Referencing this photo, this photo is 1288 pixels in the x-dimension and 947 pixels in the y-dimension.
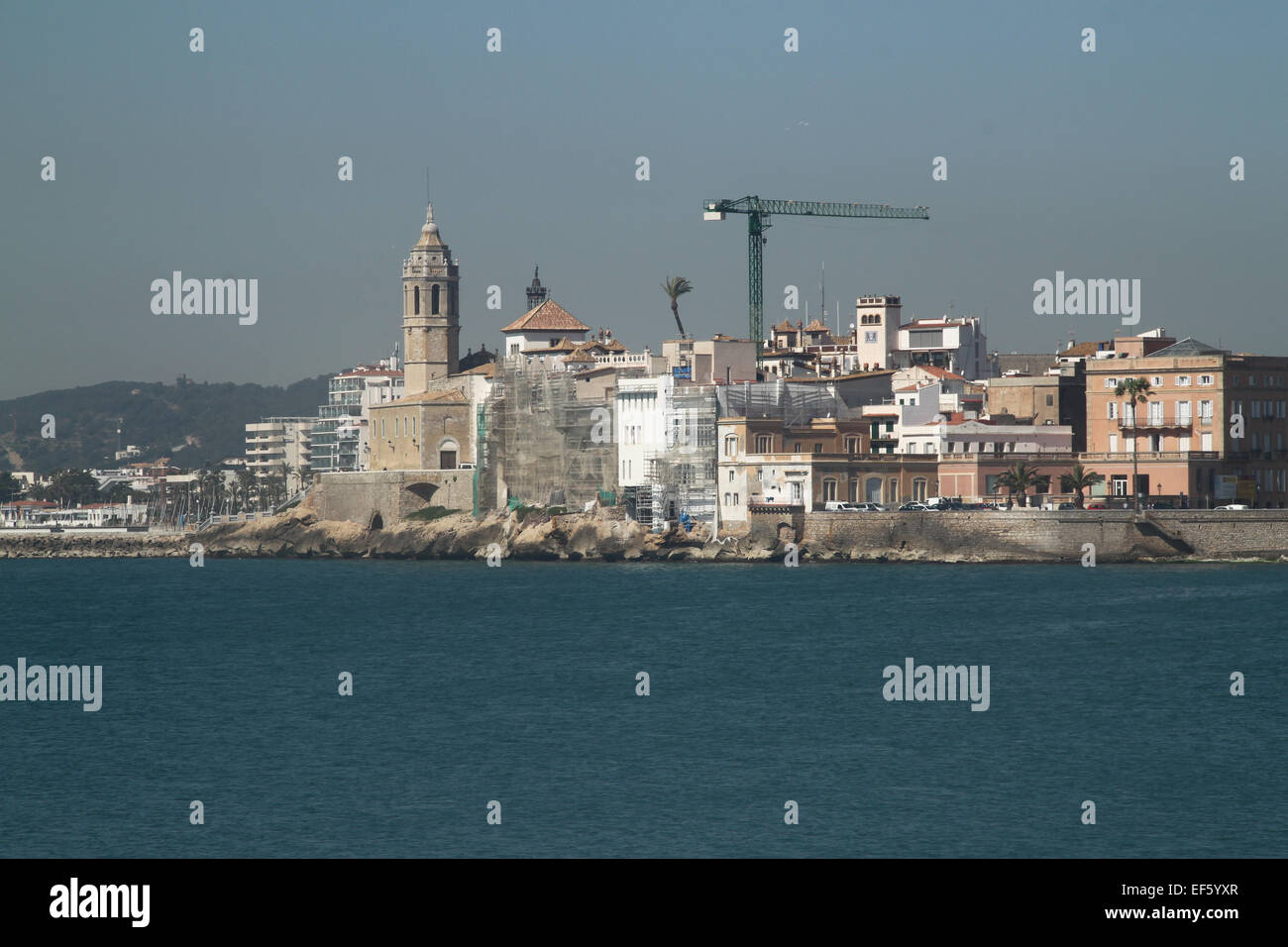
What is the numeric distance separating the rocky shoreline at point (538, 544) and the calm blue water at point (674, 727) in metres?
8.70

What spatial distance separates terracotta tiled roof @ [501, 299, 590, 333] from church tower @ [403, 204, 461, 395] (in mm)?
4147

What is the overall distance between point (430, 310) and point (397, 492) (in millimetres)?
13775

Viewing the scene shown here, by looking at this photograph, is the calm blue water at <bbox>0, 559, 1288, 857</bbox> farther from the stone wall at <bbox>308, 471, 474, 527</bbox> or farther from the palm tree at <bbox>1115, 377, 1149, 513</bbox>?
the stone wall at <bbox>308, 471, 474, 527</bbox>

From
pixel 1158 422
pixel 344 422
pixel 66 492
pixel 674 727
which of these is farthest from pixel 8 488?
pixel 674 727

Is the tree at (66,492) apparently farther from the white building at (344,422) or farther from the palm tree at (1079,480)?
the palm tree at (1079,480)

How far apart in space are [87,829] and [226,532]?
90.0 m

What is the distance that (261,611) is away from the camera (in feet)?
227

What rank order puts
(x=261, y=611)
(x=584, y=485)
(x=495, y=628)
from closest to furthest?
(x=495, y=628) → (x=261, y=611) → (x=584, y=485)

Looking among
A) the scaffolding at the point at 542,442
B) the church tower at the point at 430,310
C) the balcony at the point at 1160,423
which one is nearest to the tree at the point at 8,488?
the church tower at the point at 430,310

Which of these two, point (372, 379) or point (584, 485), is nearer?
point (584, 485)

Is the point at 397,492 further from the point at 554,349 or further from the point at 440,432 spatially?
the point at 554,349
